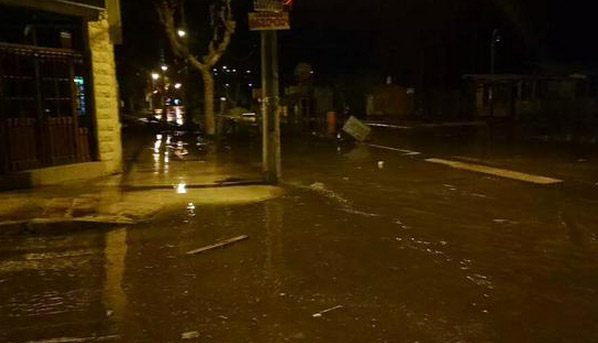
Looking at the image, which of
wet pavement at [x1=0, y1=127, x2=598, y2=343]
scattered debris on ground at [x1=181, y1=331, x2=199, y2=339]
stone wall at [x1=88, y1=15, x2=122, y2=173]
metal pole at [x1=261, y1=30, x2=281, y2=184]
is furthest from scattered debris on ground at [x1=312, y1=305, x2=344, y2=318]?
stone wall at [x1=88, y1=15, x2=122, y2=173]

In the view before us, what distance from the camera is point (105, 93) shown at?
14.6 meters

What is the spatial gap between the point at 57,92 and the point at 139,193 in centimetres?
318

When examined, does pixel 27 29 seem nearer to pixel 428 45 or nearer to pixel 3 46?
pixel 3 46

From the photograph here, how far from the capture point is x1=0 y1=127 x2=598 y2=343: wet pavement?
17.8 feet

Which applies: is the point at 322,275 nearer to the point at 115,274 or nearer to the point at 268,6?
the point at 115,274

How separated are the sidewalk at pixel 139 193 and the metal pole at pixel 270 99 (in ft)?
2.21

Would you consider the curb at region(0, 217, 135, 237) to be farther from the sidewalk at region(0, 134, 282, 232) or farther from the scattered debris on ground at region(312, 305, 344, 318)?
the scattered debris on ground at region(312, 305, 344, 318)

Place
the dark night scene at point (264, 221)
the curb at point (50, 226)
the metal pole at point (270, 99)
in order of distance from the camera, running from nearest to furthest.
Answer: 1. the dark night scene at point (264, 221)
2. the curb at point (50, 226)
3. the metal pole at point (270, 99)

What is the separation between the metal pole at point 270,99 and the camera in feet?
42.3

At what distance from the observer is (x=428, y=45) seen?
52281 millimetres

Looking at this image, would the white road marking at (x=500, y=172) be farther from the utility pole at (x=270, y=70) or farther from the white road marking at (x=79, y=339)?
the white road marking at (x=79, y=339)

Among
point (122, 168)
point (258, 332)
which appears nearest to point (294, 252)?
point (258, 332)

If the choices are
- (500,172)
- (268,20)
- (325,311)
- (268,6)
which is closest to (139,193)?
(268,20)

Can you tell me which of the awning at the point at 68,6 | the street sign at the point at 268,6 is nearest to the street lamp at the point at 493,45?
the street sign at the point at 268,6
